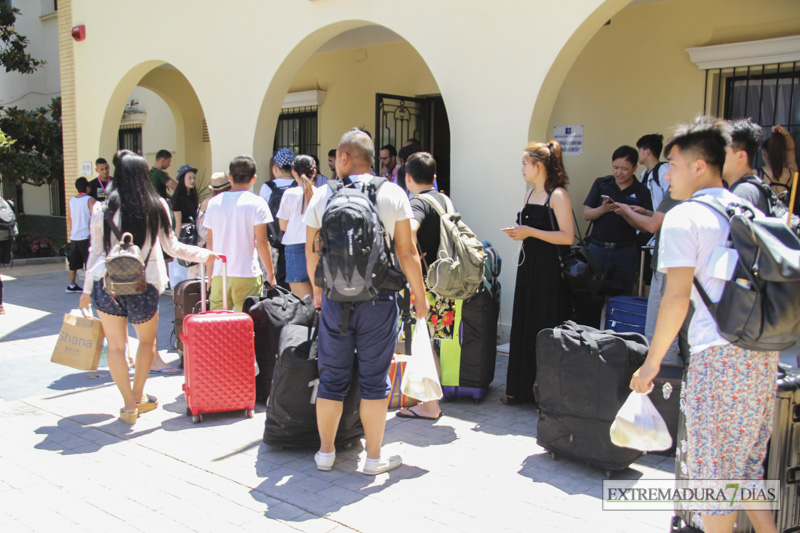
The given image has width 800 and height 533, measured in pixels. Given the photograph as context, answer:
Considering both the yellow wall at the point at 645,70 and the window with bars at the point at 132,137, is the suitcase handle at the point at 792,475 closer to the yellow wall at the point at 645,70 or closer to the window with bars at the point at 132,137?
the yellow wall at the point at 645,70

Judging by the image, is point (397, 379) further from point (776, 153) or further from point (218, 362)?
point (776, 153)

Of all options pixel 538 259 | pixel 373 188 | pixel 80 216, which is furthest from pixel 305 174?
pixel 80 216

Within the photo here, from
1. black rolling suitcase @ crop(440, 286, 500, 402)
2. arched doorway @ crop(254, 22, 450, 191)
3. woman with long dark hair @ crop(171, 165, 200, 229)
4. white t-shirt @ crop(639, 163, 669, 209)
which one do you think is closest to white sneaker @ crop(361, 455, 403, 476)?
black rolling suitcase @ crop(440, 286, 500, 402)

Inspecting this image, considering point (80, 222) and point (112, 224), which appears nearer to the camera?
point (112, 224)

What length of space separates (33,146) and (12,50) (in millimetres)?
2279

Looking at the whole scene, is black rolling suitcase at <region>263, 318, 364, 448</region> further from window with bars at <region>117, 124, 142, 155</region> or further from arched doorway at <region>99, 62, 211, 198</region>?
window with bars at <region>117, 124, 142, 155</region>

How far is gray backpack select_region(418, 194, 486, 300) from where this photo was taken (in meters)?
4.43

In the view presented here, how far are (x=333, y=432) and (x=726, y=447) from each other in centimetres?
207

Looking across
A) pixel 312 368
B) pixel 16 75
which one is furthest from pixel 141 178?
pixel 16 75

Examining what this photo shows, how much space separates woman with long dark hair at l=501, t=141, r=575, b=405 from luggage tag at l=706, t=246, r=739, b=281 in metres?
2.11

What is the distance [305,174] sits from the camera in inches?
234

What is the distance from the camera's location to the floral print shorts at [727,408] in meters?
2.52

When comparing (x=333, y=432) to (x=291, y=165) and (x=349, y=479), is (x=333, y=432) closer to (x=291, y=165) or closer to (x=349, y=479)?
(x=349, y=479)

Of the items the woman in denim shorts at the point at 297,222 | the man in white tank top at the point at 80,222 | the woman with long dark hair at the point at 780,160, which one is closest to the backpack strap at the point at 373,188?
the woman in denim shorts at the point at 297,222
